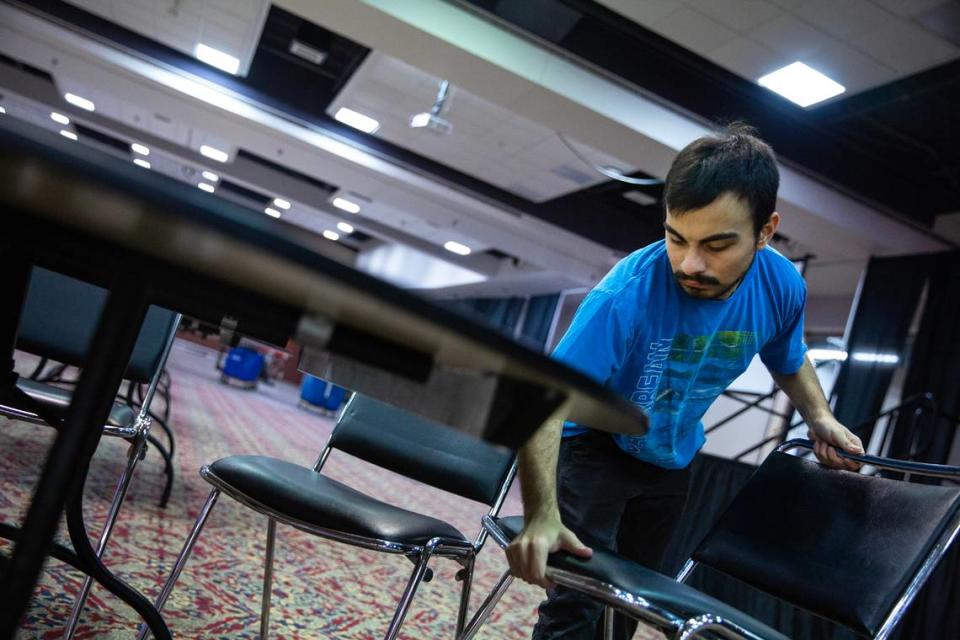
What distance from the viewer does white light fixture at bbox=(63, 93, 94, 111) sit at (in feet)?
34.4

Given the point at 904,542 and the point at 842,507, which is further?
the point at 842,507

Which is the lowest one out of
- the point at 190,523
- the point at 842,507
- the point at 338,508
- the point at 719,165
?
the point at 190,523

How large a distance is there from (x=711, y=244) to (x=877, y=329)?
5.92 m

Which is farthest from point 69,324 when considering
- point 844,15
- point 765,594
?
point 844,15

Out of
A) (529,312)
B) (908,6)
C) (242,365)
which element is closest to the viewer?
(908,6)

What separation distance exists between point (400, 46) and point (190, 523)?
364 centimetres

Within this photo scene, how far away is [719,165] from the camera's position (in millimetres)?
1213

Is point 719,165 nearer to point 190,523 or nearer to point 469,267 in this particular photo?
point 190,523

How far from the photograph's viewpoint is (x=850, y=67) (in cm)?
456

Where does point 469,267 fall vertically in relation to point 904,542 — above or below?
above

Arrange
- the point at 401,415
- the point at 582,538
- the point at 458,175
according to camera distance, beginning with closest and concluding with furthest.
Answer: the point at 582,538 < the point at 401,415 < the point at 458,175

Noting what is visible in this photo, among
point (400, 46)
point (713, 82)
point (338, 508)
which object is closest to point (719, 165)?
point (338, 508)

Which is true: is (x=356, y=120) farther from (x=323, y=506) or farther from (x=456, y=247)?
(x=323, y=506)

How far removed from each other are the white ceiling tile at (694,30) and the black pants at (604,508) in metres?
3.52
